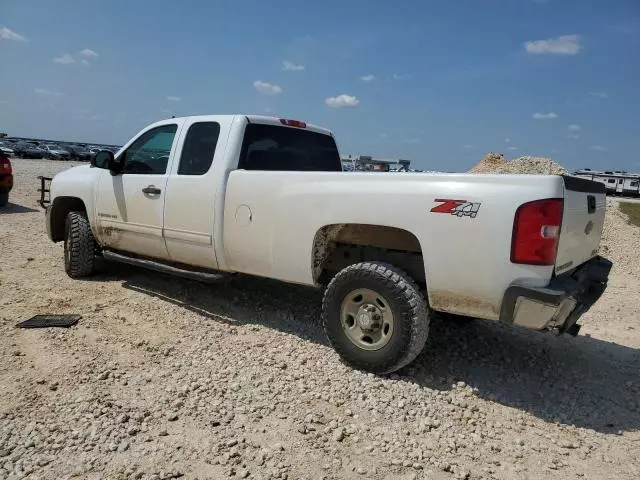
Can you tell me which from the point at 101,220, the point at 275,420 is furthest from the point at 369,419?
the point at 101,220

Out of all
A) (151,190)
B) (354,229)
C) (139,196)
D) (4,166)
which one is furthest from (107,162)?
(4,166)

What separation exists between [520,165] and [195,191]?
1399 cm

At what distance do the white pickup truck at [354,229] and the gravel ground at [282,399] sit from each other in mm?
483

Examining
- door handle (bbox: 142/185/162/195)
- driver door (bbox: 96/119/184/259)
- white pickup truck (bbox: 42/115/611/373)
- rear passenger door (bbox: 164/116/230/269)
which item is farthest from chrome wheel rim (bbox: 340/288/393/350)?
door handle (bbox: 142/185/162/195)

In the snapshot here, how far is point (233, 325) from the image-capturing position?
4.81m

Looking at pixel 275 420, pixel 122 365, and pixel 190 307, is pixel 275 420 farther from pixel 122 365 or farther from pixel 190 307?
pixel 190 307

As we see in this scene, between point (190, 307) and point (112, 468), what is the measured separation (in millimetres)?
2670

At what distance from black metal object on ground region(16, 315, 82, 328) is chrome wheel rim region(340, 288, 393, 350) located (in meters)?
2.66

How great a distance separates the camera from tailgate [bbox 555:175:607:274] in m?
3.26

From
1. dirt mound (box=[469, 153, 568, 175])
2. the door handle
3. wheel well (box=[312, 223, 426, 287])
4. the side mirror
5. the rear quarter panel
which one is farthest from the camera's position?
dirt mound (box=[469, 153, 568, 175])

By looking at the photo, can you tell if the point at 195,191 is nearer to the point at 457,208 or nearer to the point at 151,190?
the point at 151,190

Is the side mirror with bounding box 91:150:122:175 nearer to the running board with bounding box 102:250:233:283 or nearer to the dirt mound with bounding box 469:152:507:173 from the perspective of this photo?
the running board with bounding box 102:250:233:283

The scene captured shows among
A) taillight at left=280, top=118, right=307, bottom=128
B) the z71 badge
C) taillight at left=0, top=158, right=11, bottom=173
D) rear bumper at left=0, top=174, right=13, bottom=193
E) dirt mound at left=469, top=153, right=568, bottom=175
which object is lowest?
rear bumper at left=0, top=174, right=13, bottom=193

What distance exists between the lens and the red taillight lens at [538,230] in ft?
10.1
